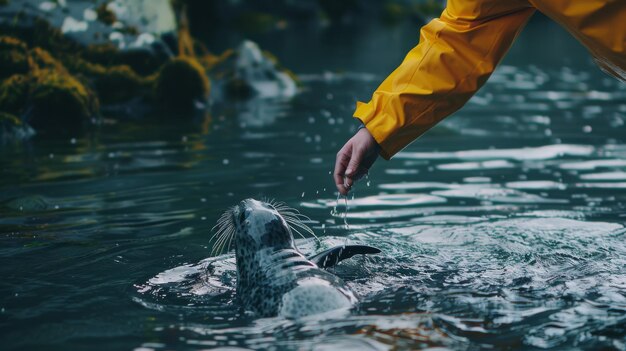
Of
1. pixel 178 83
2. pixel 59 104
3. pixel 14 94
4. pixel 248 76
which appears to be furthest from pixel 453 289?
pixel 248 76

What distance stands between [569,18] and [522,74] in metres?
14.8

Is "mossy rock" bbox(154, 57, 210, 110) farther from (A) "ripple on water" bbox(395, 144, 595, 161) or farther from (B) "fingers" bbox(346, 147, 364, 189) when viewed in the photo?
(B) "fingers" bbox(346, 147, 364, 189)

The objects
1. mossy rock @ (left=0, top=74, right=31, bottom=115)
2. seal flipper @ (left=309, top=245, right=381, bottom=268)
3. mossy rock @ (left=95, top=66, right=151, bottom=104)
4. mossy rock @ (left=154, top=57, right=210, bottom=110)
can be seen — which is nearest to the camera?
seal flipper @ (left=309, top=245, right=381, bottom=268)

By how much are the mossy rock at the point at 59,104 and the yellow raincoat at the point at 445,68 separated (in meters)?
7.43

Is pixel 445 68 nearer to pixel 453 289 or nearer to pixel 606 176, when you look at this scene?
pixel 453 289

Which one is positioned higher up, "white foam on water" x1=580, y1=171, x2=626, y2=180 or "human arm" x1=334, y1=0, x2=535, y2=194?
"human arm" x1=334, y1=0, x2=535, y2=194

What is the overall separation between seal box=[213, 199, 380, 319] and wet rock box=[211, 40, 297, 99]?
9.42 metres

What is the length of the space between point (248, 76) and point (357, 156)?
1061 centimetres

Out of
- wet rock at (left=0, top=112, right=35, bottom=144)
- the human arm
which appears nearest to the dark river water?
wet rock at (left=0, top=112, right=35, bottom=144)

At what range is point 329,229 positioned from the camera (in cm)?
642

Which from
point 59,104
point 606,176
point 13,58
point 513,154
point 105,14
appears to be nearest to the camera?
point 606,176

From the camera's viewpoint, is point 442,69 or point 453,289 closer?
point 442,69

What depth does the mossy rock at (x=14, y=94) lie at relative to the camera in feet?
36.3

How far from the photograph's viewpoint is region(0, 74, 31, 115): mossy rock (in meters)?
11.1
